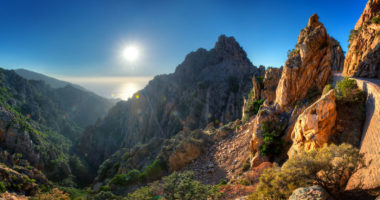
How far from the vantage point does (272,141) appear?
16.9 metres

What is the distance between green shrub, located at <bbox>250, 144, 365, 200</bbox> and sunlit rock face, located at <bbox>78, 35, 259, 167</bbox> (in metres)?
56.3

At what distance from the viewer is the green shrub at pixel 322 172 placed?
24.0ft

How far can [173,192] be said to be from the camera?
37.8 feet

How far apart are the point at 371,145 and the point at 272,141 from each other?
8.64m

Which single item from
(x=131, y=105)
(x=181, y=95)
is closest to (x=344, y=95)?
(x=181, y=95)

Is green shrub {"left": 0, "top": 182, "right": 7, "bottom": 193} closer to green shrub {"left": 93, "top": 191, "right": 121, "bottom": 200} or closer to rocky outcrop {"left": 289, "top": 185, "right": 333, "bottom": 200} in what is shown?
green shrub {"left": 93, "top": 191, "right": 121, "bottom": 200}

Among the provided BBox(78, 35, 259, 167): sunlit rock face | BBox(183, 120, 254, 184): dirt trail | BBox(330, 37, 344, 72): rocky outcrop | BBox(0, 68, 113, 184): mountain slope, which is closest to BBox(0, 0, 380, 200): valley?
BBox(183, 120, 254, 184): dirt trail

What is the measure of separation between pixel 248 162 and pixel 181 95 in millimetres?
68922

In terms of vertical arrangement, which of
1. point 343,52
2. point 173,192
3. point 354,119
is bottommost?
point 173,192

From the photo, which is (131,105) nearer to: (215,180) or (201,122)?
(201,122)

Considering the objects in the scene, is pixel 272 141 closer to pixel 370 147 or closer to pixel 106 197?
pixel 370 147

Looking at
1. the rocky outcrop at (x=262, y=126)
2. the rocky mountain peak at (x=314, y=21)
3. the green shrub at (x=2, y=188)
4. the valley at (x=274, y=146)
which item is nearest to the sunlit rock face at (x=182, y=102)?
the valley at (x=274, y=146)

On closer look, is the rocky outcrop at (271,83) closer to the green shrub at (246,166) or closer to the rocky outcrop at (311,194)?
the green shrub at (246,166)

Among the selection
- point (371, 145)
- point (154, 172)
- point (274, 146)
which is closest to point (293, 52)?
point (274, 146)
